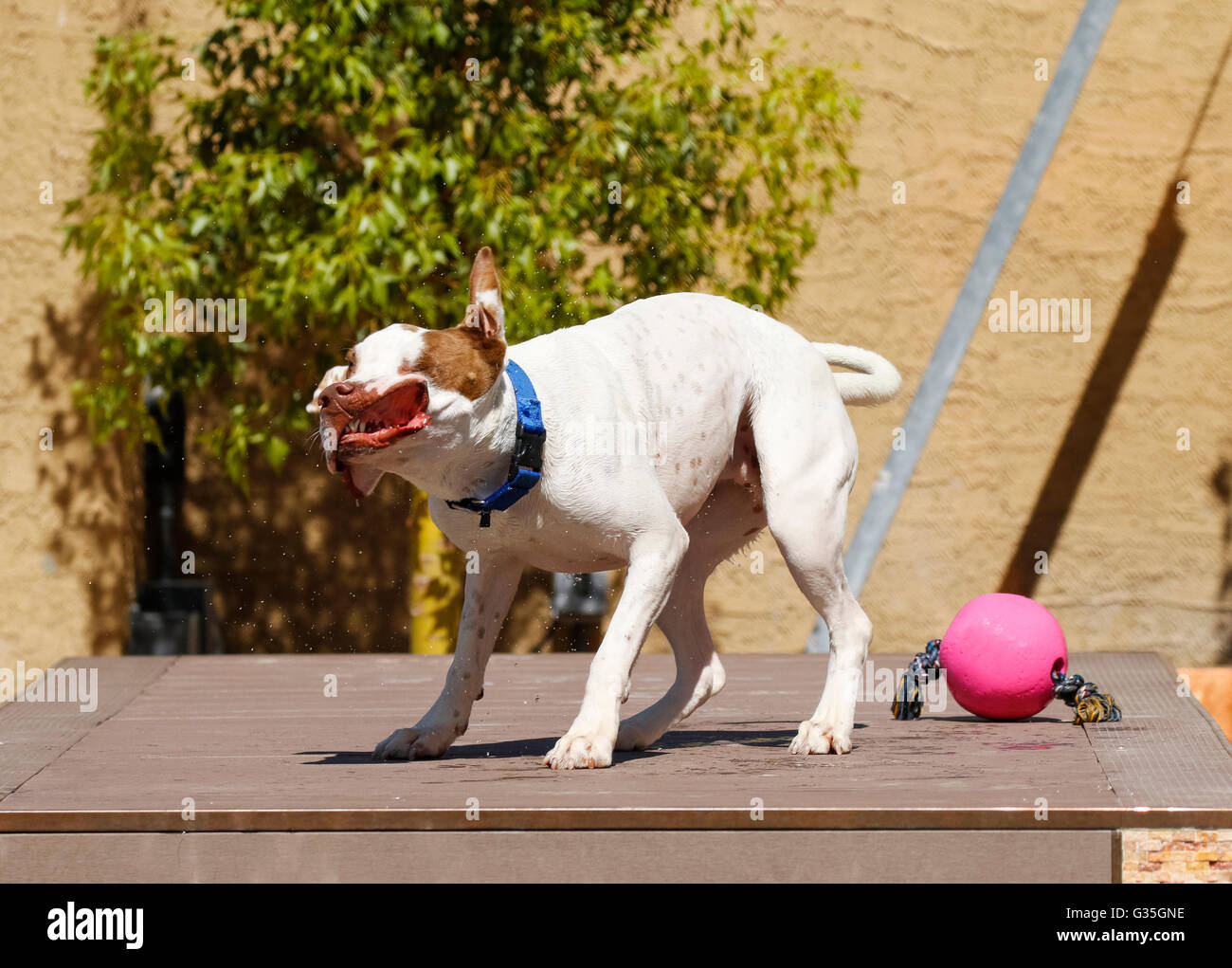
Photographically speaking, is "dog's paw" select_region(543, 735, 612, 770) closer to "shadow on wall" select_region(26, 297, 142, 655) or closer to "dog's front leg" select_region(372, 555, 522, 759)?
"dog's front leg" select_region(372, 555, 522, 759)

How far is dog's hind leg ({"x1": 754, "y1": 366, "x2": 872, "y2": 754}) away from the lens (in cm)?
446

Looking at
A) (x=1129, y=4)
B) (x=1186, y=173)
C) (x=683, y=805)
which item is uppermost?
(x=1129, y=4)

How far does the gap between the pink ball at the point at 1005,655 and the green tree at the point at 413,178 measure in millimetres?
2443

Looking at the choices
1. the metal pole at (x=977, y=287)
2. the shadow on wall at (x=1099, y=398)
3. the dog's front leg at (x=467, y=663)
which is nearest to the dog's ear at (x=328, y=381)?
the dog's front leg at (x=467, y=663)

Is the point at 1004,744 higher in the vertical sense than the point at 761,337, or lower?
lower

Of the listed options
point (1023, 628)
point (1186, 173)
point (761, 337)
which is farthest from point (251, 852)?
point (1186, 173)

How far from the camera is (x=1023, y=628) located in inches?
199

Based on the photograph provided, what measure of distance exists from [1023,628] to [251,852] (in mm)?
2574

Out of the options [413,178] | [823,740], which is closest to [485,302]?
[823,740]

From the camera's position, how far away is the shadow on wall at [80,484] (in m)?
8.69

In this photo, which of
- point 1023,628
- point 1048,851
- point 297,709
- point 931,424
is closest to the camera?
point 1048,851

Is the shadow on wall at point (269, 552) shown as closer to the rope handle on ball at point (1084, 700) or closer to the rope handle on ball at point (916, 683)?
the rope handle on ball at point (916, 683)

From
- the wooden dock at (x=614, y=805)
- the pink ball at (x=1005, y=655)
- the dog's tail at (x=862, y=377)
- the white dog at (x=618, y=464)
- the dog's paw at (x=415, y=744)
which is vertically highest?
the dog's tail at (x=862, y=377)
